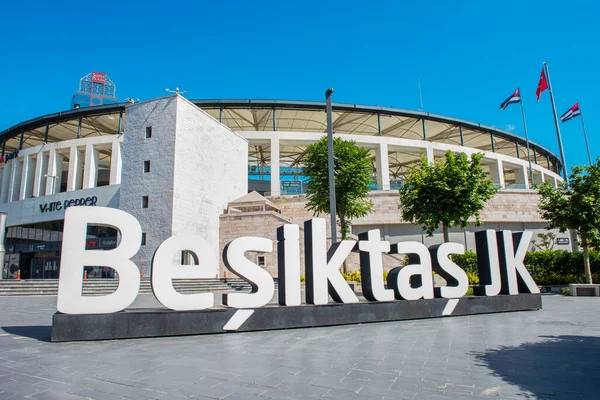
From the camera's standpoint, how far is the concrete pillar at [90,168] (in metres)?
37.5

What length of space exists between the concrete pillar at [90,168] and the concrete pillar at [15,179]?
35.8ft

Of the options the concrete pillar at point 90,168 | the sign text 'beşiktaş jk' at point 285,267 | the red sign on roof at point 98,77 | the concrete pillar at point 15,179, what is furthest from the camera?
the red sign on roof at point 98,77

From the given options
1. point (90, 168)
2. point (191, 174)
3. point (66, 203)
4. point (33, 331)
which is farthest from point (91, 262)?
point (90, 168)

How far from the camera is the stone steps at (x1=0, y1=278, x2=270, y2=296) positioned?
19.5 metres

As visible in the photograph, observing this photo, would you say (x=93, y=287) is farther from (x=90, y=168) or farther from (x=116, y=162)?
(x=90, y=168)

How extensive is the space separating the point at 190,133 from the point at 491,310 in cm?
2599

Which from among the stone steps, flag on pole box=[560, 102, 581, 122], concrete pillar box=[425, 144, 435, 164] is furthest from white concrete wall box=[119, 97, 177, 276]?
flag on pole box=[560, 102, 581, 122]

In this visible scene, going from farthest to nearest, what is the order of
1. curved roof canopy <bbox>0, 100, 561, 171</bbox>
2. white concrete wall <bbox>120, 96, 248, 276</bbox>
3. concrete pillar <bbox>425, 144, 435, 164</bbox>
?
concrete pillar <bbox>425, 144, 435, 164</bbox>
curved roof canopy <bbox>0, 100, 561, 171</bbox>
white concrete wall <bbox>120, 96, 248, 276</bbox>

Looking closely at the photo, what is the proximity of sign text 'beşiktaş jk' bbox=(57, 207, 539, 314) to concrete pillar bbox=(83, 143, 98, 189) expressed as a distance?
3334 cm

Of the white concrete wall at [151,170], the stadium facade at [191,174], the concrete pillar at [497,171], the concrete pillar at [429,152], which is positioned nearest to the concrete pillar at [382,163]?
the stadium facade at [191,174]

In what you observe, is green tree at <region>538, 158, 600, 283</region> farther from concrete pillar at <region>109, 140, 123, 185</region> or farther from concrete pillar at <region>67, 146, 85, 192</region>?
concrete pillar at <region>67, 146, 85, 192</region>

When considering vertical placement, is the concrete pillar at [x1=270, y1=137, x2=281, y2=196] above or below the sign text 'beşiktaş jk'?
above

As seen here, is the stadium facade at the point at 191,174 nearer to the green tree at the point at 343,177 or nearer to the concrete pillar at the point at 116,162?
the concrete pillar at the point at 116,162

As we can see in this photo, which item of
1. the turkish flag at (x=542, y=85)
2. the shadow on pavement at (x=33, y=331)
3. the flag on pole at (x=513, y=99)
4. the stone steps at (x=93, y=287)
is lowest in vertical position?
the shadow on pavement at (x=33, y=331)
